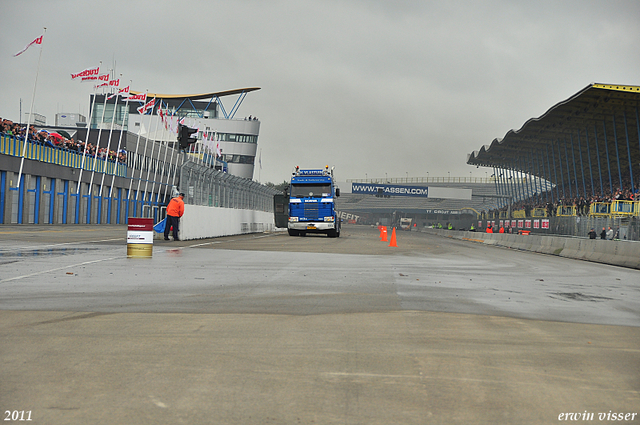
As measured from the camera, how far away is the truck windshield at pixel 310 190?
120 ft

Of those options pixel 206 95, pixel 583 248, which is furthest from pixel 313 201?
pixel 206 95

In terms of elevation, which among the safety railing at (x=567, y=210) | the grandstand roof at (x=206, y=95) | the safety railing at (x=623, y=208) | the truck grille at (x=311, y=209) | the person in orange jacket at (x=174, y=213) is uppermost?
the grandstand roof at (x=206, y=95)

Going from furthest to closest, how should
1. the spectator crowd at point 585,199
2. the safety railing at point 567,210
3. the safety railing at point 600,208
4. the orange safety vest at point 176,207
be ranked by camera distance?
1. the safety railing at point 567,210
2. the spectator crowd at point 585,199
3. the safety railing at point 600,208
4. the orange safety vest at point 176,207

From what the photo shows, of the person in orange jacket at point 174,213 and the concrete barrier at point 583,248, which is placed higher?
the person in orange jacket at point 174,213

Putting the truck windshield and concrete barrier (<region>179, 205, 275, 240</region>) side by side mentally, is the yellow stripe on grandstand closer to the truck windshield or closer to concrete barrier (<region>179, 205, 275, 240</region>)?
the truck windshield

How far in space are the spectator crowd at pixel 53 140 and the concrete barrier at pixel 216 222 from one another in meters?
15.2

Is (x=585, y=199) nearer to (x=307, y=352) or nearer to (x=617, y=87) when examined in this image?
(x=617, y=87)

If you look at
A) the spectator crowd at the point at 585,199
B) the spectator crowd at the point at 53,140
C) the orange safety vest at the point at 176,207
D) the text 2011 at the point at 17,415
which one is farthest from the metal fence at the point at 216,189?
the spectator crowd at the point at 585,199

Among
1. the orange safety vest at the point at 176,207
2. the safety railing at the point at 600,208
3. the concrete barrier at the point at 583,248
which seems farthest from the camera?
the safety railing at the point at 600,208

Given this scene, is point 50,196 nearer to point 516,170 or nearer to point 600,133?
point 600,133

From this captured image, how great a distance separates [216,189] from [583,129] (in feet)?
148

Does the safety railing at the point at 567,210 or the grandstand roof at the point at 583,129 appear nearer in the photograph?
the safety railing at the point at 567,210

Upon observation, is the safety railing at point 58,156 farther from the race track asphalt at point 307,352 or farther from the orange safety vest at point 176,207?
the race track asphalt at point 307,352

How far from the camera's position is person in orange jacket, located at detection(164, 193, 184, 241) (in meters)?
23.6
